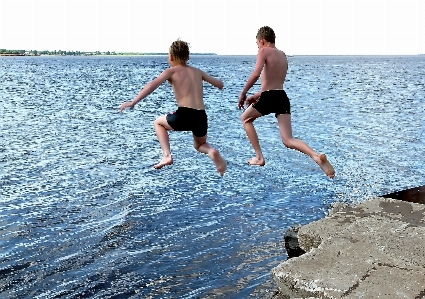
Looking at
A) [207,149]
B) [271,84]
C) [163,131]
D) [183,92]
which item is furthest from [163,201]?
[183,92]

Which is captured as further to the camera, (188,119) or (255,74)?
(255,74)

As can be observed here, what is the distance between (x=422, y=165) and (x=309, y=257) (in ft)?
84.3

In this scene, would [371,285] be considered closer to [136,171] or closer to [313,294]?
[313,294]

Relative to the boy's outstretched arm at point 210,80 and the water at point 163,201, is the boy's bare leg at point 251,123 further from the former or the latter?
the water at point 163,201

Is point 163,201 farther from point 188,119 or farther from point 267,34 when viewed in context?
point 188,119

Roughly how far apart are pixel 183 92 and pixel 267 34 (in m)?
1.66

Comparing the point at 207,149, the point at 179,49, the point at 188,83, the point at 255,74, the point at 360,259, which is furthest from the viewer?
the point at 360,259

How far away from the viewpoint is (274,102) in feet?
25.1

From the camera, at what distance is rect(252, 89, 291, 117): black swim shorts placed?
7633 mm

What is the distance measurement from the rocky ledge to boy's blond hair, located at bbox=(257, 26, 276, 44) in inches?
163

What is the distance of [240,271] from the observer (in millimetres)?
17688

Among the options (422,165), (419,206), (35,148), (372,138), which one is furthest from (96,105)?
(419,206)

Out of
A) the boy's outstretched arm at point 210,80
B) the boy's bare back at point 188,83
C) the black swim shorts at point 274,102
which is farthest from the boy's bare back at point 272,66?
the boy's bare back at point 188,83

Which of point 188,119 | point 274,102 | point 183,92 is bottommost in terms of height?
point 188,119
